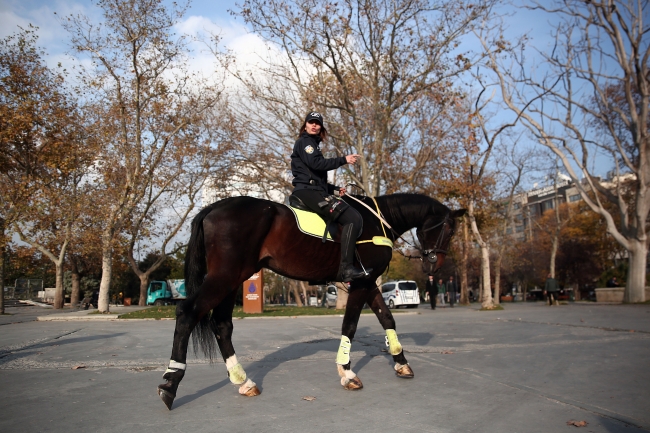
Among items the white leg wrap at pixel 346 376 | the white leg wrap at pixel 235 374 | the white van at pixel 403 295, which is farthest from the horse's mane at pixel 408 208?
the white van at pixel 403 295

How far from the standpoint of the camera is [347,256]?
5574 mm

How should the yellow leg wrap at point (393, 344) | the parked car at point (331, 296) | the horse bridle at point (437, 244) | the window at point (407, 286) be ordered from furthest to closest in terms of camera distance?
the parked car at point (331, 296), the window at point (407, 286), the horse bridle at point (437, 244), the yellow leg wrap at point (393, 344)

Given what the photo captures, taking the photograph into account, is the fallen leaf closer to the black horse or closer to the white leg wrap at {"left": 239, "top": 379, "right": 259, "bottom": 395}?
the black horse

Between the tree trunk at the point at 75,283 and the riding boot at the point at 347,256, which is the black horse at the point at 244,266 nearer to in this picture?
the riding boot at the point at 347,256

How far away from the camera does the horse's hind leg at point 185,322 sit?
4504 millimetres

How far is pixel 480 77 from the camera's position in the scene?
2377 centimetres

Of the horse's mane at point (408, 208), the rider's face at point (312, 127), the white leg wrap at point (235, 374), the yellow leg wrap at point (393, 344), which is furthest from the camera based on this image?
the horse's mane at point (408, 208)

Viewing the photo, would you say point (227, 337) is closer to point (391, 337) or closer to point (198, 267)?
point (198, 267)

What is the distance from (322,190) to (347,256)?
817mm

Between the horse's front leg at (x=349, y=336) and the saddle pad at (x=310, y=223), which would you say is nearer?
the horse's front leg at (x=349, y=336)

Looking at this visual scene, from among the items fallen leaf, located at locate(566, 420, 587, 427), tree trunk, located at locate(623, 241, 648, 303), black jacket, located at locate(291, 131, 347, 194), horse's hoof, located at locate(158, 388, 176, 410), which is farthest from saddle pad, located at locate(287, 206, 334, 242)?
tree trunk, located at locate(623, 241, 648, 303)

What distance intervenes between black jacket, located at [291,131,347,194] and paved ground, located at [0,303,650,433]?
218cm

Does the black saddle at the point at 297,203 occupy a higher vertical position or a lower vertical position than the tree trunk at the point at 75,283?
higher

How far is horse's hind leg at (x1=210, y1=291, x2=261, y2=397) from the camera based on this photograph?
5078 mm
